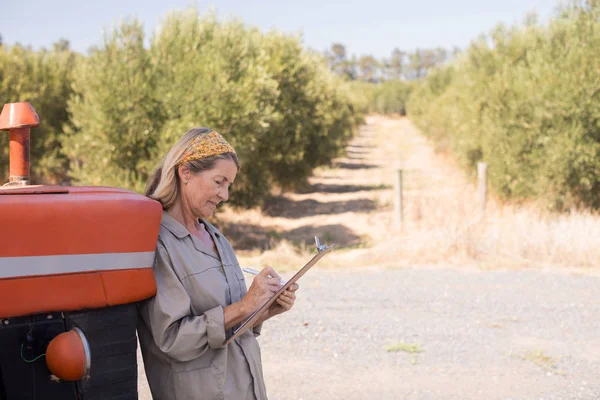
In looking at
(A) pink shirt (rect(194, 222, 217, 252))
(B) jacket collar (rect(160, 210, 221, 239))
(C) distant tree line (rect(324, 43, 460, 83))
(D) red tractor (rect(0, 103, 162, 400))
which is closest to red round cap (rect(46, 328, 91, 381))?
(D) red tractor (rect(0, 103, 162, 400))

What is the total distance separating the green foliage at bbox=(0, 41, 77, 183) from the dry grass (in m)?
4.27

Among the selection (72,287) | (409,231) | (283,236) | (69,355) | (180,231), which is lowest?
(283,236)

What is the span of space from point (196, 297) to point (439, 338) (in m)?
4.34

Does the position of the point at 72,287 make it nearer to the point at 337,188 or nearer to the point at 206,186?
the point at 206,186

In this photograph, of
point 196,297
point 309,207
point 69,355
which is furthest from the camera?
point 309,207

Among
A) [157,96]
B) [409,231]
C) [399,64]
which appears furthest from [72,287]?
[399,64]

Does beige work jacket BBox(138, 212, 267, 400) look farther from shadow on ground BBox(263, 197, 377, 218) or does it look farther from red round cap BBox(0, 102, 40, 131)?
shadow on ground BBox(263, 197, 377, 218)

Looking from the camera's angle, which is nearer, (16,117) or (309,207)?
(16,117)

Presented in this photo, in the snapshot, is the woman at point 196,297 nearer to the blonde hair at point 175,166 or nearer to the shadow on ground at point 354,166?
the blonde hair at point 175,166

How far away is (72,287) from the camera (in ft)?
6.13

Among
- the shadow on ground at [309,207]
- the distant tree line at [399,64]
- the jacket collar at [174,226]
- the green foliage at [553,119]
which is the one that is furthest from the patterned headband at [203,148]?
the distant tree line at [399,64]

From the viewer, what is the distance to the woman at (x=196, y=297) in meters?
2.07

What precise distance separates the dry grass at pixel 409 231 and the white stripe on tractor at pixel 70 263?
7765 mm

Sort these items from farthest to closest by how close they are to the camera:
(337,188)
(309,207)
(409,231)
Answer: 1. (337,188)
2. (309,207)
3. (409,231)
